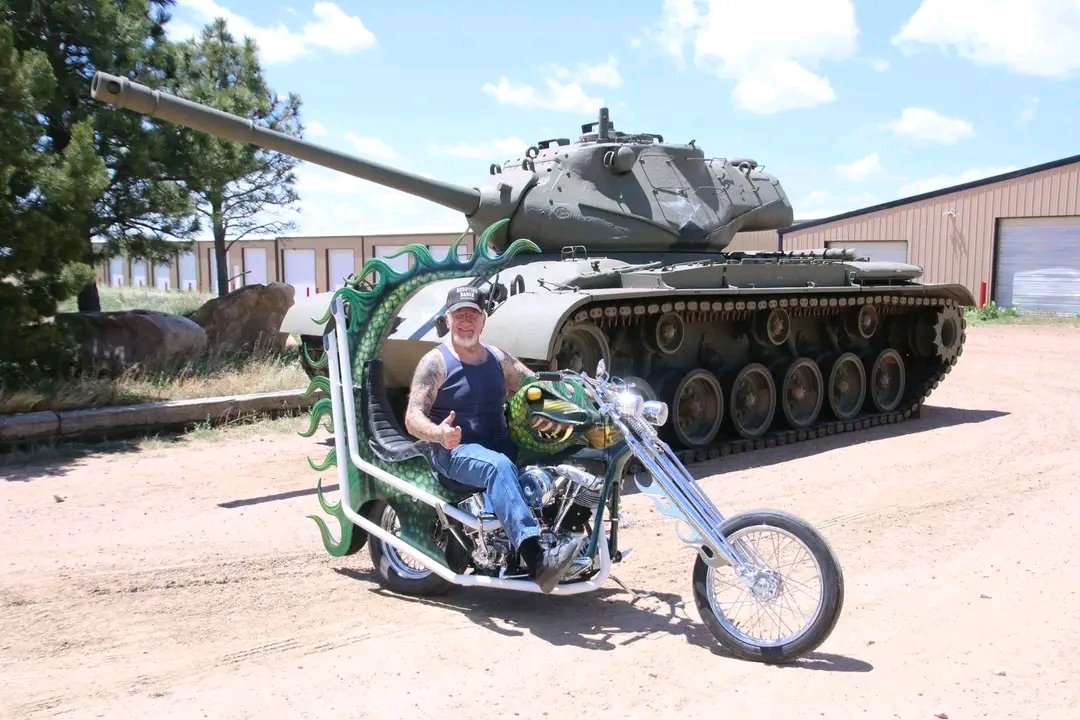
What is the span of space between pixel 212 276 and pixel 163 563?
34560 mm

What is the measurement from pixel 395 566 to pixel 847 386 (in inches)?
294

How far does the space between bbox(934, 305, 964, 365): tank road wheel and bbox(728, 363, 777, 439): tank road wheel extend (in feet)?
9.13

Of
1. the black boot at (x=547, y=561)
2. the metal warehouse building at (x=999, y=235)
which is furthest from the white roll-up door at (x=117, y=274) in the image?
the black boot at (x=547, y=561)

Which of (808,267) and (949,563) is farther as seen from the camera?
(808,267)

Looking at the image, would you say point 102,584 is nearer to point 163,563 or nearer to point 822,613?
point 163,563

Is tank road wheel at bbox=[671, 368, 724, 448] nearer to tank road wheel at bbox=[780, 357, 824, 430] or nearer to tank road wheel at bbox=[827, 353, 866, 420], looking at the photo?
tank road wheel at bbox=[780, 357, 824, 430]

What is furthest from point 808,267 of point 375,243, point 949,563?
point 375,243

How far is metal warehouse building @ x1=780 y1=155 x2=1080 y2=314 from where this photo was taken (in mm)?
25922

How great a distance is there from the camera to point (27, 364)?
11.5m

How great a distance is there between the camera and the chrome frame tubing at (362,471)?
16.3 ft

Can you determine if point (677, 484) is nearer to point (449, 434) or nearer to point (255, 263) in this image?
point (449, 434)

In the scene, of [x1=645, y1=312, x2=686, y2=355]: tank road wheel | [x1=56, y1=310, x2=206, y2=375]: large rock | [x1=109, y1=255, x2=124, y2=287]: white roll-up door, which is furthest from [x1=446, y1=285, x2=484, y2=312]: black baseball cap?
[x1=109, y1=255, x2=124, y2=287]: white roll-up door

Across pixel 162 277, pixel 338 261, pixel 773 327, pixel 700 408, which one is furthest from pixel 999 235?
pixel 162 277

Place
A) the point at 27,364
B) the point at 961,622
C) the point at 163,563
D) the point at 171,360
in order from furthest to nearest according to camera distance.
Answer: the point at 171,360
the point at 27,364
the point at 163,563
the point at 961,622
